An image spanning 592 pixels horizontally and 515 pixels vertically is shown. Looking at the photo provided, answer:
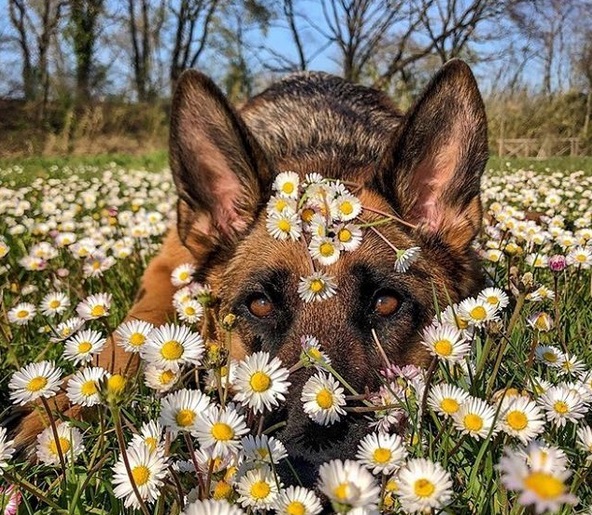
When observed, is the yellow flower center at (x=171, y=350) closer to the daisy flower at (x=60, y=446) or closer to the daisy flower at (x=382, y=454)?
the daisy flower at (x=60, y=446)

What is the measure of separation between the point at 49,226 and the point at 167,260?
128 centimetres

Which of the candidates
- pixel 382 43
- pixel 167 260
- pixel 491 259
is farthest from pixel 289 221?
pixel 382 43

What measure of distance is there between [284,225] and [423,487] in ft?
4.05

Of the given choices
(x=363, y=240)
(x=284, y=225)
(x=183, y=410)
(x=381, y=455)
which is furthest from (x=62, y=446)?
(x=363, y=240)

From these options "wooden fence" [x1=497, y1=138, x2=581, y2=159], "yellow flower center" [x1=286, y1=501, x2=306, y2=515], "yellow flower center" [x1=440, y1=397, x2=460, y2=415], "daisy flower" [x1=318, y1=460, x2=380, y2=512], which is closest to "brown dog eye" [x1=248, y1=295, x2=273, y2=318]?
"yellow flower center" [x1=440, y1=397, x2=460, y2=415]

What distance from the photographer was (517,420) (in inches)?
54.5

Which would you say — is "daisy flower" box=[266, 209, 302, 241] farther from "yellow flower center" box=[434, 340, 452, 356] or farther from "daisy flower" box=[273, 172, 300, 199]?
"yellow flower center" box=[434, 340, 452, 356]

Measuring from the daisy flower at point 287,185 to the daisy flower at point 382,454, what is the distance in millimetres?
1231

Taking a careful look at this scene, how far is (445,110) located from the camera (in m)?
2.65

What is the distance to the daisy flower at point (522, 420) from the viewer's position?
1359 millimetres

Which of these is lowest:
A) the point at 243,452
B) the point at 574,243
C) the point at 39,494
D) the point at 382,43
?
the point at 39,494

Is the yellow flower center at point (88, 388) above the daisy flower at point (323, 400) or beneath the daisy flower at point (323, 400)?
beneath

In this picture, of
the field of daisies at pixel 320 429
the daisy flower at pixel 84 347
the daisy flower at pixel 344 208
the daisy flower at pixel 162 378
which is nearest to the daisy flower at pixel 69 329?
the field of daisies at pixel 320 429

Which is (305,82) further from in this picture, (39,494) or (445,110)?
(39,494)
